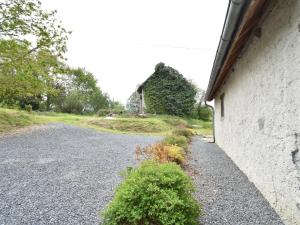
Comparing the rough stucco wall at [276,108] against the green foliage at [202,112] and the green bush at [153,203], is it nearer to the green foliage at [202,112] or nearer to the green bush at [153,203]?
the green bush at [153,203]

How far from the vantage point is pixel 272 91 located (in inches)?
122

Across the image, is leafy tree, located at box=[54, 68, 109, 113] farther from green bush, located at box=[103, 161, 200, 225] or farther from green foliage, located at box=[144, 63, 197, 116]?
green bush, located at box=[103, 161, 200, 225]

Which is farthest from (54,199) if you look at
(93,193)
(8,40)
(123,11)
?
(123,11)

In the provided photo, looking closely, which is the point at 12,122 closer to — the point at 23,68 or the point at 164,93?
the point at 23,68

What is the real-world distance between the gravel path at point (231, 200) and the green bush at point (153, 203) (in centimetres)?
49

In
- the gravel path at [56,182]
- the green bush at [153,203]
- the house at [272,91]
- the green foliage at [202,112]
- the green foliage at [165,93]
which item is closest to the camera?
the green bush at [153,203]

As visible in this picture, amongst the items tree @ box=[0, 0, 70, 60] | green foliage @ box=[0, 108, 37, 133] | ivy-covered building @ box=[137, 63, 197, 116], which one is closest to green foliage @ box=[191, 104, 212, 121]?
ivy-covered building @ box=[137, 63, 197, 116]

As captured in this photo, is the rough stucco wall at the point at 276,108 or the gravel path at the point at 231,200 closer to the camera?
the rough stucco wall at the point at 276,108

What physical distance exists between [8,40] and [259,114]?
31.8 ft

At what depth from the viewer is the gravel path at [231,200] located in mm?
2836

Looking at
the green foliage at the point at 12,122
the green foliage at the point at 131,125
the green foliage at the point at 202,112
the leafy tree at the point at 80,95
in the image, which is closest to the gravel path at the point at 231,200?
the green foliage at the point at 12,122

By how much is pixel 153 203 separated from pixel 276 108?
1855mm

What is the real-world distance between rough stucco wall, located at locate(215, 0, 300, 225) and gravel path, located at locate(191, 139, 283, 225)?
6.0 inches

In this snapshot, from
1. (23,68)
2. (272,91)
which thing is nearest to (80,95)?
(23,68)
